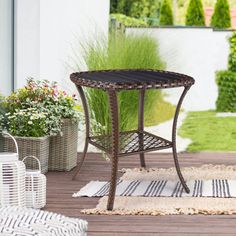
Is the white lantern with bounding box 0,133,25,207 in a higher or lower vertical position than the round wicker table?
lower

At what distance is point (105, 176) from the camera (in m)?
5.48

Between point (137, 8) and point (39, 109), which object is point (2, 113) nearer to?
point (39, 109)

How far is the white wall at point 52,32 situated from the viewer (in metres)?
6.36

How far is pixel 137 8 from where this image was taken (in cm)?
1370

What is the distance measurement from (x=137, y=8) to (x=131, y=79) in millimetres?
9126

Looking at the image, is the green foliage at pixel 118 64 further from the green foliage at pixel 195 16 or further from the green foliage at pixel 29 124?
the green foliage at pixel 195 16

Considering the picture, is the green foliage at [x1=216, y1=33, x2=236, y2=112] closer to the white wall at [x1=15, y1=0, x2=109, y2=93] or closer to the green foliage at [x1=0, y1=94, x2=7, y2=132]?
the white wall at [x1=15, y1=0, x2=109, y2=93]

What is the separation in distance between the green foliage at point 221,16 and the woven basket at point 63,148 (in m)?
5.73

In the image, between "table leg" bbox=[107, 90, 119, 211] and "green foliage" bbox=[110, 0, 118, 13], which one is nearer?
"table leg" bbox=[107, 90, 119, 211]

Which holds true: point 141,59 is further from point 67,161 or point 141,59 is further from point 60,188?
point 60,188

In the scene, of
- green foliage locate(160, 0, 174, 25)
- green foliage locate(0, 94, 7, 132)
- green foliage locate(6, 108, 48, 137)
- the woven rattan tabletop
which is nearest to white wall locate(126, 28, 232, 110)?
green foliage locate(160, 0, 174, 25)

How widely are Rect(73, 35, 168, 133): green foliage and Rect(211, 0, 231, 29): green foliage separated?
14.9 ft

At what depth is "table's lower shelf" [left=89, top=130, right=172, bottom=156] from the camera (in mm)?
4828

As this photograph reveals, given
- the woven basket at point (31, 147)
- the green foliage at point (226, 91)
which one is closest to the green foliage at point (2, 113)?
the woven basket at point (31, 147)
